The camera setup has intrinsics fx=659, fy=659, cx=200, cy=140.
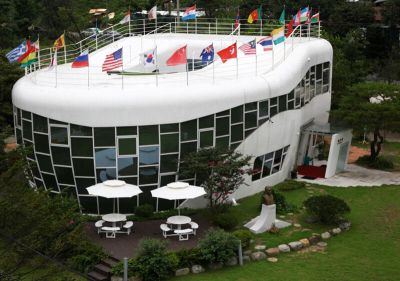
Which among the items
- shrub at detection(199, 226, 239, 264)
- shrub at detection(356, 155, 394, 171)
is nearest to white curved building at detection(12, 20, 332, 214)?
shrub at detection(199, 226, 239, 264)

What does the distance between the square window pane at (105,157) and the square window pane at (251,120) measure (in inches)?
268

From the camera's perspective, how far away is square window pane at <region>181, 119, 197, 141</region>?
28203 millimetres

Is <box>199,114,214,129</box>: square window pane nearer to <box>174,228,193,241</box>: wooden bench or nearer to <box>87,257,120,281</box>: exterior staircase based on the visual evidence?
<box>174,228,193,241</box>: wooden bench

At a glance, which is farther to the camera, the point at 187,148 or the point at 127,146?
the point at 187,148

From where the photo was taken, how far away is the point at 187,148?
93.4ft

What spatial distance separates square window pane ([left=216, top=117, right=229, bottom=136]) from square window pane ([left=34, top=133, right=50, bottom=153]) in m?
7.43

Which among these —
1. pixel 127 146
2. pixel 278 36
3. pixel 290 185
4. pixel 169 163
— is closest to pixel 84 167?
pixel 127 146

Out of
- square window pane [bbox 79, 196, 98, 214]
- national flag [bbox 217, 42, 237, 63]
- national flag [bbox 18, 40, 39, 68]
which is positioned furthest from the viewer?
national flag [bbox 217, 42, 237, 63]

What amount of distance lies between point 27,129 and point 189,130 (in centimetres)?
720

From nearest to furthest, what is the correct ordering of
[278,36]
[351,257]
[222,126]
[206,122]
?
[351,257], [206,122], [222,126], [278,36]

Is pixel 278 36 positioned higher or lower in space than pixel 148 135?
higher

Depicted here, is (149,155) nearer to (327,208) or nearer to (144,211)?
(144,211)

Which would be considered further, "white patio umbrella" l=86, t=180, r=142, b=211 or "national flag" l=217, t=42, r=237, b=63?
"national flag" l=217, t=42, r=237, b=63

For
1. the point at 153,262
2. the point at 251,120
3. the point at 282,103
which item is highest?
the point at 282,103
